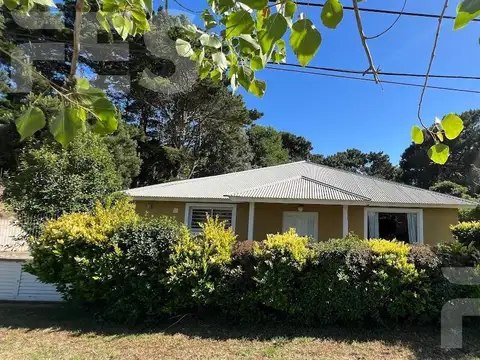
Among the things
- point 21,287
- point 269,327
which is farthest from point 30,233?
point 269,327

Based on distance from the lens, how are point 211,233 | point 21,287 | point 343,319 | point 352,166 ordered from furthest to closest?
point 352,166 < point 21,287 < point 211,233 < point 343,319

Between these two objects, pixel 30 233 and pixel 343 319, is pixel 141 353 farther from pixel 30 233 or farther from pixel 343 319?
pixel 30 233

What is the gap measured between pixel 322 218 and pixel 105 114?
13453 mm

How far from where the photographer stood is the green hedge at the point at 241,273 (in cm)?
570

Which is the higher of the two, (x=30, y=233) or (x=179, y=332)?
(x=30, y=233)

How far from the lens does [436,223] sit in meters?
13.5

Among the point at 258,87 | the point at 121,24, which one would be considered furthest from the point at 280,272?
the point at 121,24

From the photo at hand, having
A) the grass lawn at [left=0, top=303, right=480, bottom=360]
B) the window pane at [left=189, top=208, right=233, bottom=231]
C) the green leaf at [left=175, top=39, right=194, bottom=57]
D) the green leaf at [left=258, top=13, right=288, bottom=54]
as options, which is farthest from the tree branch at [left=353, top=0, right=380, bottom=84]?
the window pane at [left=189, top=208, right=233, bottom=231]

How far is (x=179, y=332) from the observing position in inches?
232

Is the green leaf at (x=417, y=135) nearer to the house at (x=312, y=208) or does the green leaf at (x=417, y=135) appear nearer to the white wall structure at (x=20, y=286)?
the white wall structure at (x=20, y=286)

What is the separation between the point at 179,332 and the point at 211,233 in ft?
5.89

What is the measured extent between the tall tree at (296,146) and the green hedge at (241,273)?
40.6m

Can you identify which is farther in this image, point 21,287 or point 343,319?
point 21,287

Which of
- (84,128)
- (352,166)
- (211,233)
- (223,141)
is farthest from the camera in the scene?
(352,166)
